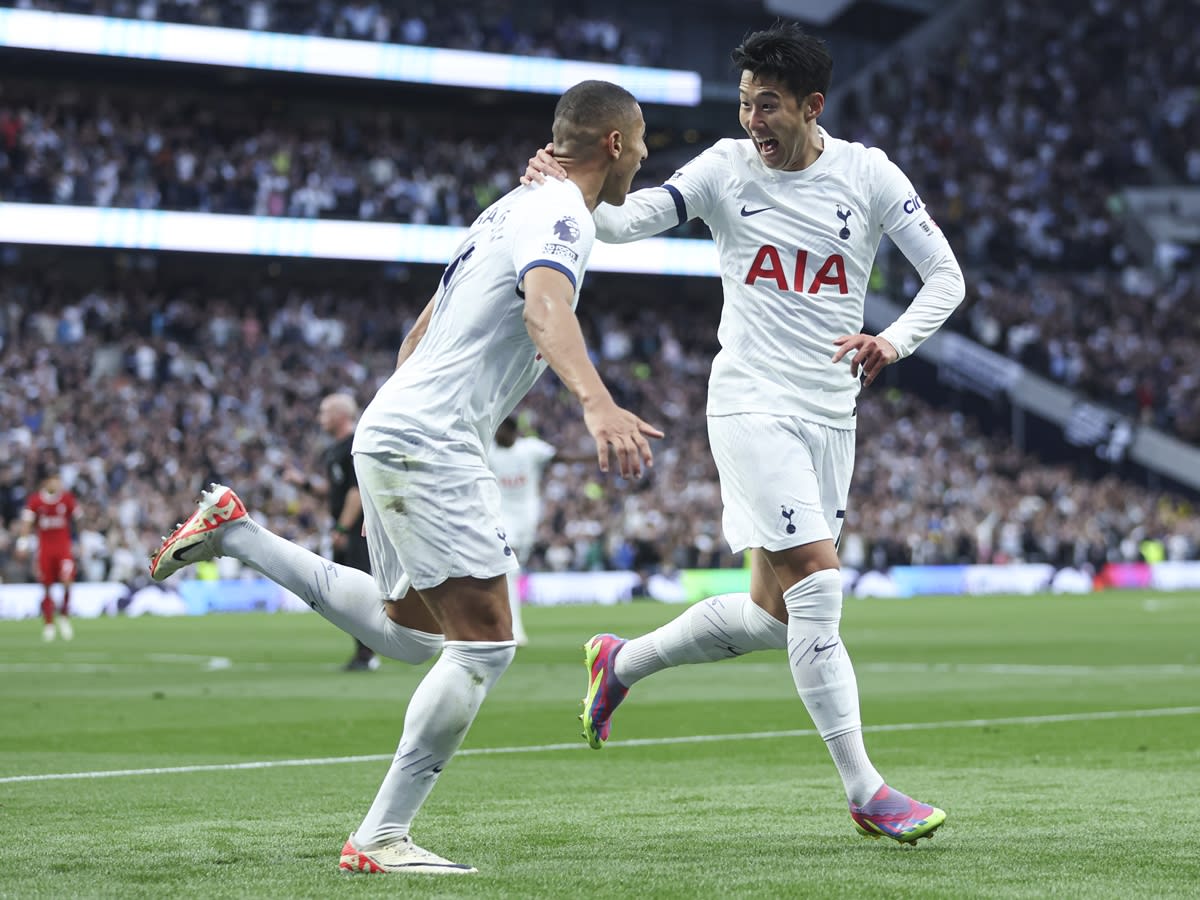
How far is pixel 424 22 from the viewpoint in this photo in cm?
4575

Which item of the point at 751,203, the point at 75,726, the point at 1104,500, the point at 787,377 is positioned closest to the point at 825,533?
the point at 787,377

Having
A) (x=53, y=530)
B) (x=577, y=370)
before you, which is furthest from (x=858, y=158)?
(x=53, y=530)

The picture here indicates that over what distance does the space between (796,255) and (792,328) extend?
289mm

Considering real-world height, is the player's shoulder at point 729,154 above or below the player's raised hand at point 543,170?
above

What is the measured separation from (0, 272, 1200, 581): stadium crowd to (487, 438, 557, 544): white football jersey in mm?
11763

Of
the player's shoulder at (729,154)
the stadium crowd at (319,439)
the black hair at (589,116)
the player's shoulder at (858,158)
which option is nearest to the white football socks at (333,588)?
the black hair at (589,116)

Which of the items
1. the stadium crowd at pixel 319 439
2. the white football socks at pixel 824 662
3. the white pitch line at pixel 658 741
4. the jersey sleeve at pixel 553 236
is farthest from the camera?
the stadium crowd at pixel 319 439

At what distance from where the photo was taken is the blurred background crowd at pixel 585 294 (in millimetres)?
35906

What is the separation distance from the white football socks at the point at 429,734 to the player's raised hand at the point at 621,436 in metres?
0.89

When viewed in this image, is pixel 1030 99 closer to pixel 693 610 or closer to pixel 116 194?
pixel 116 194

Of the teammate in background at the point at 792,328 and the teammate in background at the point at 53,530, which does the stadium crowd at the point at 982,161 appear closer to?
the teammate in background at the point at 53,530

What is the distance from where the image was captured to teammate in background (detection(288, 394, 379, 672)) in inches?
580

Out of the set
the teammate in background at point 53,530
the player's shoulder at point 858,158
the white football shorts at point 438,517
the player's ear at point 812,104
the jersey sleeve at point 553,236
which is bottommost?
the teammate in background at point 53,530

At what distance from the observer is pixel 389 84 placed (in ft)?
152
